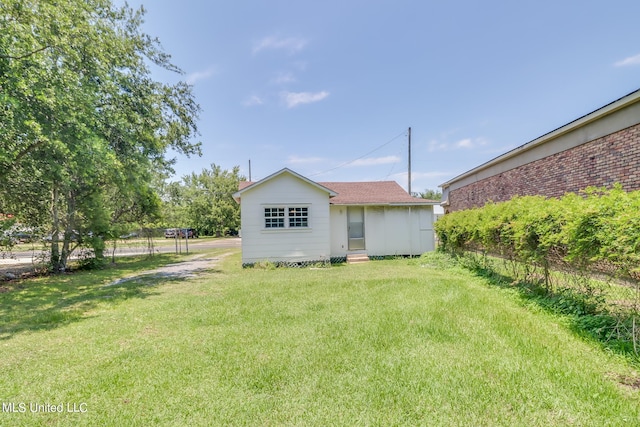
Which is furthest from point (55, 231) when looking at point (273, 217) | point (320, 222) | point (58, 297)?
point (320, 222)

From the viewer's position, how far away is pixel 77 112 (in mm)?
7465

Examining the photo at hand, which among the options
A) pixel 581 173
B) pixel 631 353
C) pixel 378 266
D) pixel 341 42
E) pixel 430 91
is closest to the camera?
pixel 631 353

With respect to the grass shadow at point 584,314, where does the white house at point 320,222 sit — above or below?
above

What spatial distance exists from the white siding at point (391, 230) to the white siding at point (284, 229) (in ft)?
4.17

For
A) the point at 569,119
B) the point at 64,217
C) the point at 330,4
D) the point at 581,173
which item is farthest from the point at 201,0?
the point at 581,173

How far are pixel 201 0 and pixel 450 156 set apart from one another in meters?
21.5

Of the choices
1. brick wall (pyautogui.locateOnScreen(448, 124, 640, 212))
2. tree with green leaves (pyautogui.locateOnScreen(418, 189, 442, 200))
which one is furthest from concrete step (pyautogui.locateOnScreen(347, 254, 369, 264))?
tree with green leaves (pyautogui.locateOnScreen(418, 189, 442, 200))

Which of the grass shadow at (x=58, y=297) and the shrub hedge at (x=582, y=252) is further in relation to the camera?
the grass shadow at (x=58, y=297)

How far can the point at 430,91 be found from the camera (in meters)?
14.3

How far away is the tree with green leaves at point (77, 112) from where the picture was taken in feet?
22.3

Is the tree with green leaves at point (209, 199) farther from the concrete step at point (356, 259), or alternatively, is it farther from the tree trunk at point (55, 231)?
the concrete step at point (356, 259)

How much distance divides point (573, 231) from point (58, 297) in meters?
11.6

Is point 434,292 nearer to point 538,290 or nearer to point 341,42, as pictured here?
point 538,290

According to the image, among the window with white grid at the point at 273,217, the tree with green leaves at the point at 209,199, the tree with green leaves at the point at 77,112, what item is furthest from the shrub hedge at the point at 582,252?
the tree with green leaves at the point at 209,199
